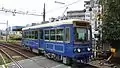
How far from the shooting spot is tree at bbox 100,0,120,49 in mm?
16550

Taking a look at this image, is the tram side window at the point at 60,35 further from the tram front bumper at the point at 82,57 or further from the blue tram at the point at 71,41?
the tram front bumper at the point at 82,57

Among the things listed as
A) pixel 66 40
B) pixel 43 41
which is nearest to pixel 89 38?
pixel 66 40

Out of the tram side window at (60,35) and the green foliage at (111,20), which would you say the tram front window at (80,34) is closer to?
the tram side window at (60,35)

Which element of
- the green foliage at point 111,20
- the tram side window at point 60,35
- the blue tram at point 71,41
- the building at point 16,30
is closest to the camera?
the blue tram at point 71,41

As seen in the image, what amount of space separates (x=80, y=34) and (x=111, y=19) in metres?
2.42

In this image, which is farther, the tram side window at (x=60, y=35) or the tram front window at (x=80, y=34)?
the tram side window at (x=60, y=35)

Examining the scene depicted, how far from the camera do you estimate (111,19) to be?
1708 centimetres

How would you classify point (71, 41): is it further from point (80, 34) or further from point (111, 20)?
point (111, 20)

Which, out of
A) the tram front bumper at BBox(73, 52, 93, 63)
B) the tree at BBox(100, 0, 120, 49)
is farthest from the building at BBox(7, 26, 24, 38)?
the tram front bumper at BBox(73, 52, 93, 63)

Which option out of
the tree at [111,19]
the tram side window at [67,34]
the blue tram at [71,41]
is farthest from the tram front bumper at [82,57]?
the tree at [111,19]

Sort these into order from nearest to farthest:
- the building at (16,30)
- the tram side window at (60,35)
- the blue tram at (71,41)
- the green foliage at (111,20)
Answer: the blue tram at (71,41)
the green foliage at (111,20)
the tram side window at (60,35)
the building at (16,30)

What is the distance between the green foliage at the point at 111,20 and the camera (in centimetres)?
1653

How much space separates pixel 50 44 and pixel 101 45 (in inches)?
174

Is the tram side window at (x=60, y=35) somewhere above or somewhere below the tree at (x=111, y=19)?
below
